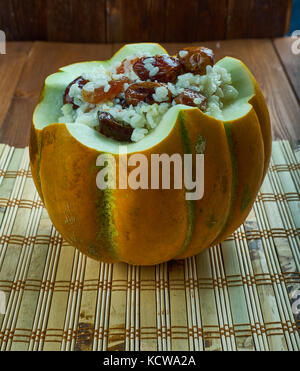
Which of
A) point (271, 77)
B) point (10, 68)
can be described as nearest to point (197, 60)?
point (271, 77)

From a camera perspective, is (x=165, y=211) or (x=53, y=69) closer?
(x=165, y=211)

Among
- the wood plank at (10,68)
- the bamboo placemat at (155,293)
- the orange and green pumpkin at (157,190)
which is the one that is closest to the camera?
the orange and green pumpkin at (157,190)

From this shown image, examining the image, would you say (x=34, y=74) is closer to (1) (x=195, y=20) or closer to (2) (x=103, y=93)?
(1) (x=195, y=20)

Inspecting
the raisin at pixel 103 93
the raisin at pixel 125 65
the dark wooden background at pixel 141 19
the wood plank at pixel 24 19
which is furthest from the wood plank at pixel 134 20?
the raisin at pixel 103 93

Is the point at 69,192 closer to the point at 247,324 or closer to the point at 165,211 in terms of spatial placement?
the point at 165,211

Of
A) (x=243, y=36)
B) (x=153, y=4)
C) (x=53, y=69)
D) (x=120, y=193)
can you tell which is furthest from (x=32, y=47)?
(x=120, y=193)

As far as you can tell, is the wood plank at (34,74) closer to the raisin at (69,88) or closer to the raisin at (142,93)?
the raisin at (69,88)
